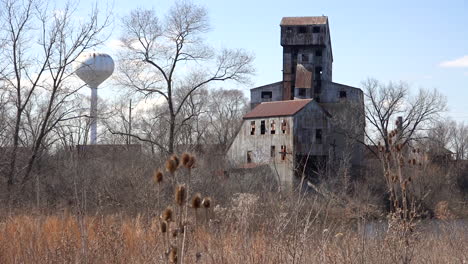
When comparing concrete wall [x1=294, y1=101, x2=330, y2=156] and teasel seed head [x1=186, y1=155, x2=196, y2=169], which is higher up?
concrete wall [x1=294, y1=101, x2=330, y2=156]

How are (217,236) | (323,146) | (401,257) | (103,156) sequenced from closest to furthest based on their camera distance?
(401,257)
(217,236)
(103,156)
(323,146)

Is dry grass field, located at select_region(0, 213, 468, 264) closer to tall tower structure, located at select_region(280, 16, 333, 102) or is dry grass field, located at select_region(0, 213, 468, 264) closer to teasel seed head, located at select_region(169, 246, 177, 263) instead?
teasel seed head, located at select_region(169, 246, 177, 263)

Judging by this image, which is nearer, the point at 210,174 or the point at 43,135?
the point at 43,135

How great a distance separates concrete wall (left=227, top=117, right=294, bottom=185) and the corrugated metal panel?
5.15 meters

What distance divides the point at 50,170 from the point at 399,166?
20.7 m

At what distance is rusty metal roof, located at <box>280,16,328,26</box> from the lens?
54281 millimetres

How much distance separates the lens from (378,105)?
175 feet

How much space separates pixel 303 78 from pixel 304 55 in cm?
199

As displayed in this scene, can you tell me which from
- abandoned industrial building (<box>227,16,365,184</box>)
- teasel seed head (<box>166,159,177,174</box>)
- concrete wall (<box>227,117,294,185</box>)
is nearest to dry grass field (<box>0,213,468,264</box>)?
teasel seed head (<box>166,159,177,174</box>)

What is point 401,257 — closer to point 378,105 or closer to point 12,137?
point 12,137

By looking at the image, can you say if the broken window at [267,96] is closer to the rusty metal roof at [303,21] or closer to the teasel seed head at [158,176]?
the rusty metal roof at [303,21]

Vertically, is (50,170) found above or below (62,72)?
below

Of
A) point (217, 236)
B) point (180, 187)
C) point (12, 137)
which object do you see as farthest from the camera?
point (12, 137)

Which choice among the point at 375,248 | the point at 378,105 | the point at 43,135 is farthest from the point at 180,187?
the point at 378,105
